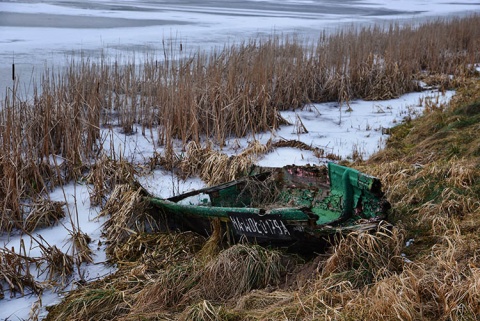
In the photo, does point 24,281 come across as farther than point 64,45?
No

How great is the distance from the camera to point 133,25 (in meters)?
18.3

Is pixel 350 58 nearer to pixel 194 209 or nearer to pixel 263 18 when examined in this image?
pixel 194 209

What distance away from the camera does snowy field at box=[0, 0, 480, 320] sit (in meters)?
5.52

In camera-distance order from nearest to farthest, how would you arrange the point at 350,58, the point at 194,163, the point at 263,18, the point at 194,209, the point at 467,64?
the point at 194,209, the point at 194,163, the point at 350,58, the point at 467,64, the point at 263,18

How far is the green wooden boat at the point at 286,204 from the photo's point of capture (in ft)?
14.2

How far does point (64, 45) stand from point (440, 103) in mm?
8563

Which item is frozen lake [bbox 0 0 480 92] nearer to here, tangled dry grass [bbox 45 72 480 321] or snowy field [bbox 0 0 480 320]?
snowy field [bbox 0 0 480 320]

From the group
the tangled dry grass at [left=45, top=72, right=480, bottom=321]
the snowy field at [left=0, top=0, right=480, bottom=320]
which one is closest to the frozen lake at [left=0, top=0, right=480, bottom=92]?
the snowy field at [left=0, top=0, right=480, bottom=320]

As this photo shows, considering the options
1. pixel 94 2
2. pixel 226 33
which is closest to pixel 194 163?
pixel 226 33

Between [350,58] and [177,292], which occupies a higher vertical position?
[350,58]

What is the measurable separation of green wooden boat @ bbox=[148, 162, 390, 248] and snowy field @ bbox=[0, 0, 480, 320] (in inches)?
33.4

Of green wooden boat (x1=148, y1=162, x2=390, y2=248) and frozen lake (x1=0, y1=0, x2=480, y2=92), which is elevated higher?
frozen lake (x1=0, y1=0, x2=480, y2=92)

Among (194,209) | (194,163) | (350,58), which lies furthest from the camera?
(350,58)

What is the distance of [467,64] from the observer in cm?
1306
